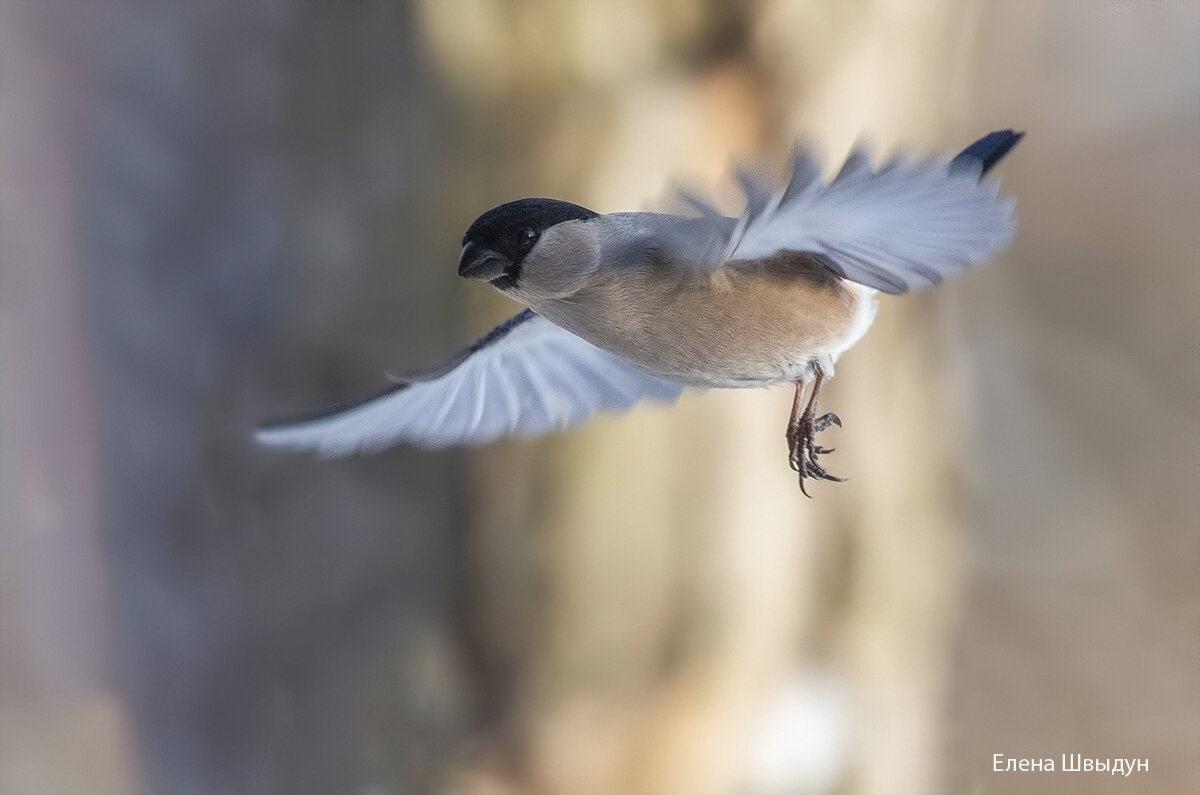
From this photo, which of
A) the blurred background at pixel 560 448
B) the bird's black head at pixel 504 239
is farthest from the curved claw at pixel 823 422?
the blurred background at pixel 560 448

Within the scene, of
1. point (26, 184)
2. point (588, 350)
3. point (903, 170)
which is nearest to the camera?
point (903, 170)

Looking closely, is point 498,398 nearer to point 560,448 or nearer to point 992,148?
point 992,148

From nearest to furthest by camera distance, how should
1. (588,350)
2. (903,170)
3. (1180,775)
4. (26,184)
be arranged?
(903,170)
(588,350)
(26,184)
(1180,775)

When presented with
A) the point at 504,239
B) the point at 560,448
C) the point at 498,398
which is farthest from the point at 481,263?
the point at 560,448

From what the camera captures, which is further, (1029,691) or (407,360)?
(1029,691)

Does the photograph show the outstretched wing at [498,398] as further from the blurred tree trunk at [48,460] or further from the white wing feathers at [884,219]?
the blurred tree trunk at [48,460]

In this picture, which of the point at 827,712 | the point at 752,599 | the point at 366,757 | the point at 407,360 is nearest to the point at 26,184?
the point at 407,360

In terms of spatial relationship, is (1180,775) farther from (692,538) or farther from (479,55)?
(479,55)
